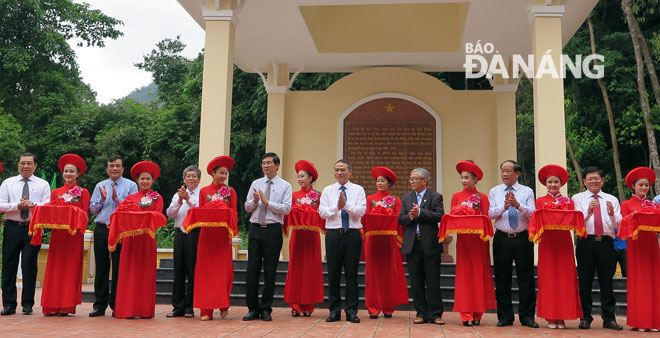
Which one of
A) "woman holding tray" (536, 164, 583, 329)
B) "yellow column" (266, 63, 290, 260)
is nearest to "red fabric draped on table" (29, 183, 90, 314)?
"woman holding tray" (536, 164, 583, 329)

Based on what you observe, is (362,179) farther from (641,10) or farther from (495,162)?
(641,10)

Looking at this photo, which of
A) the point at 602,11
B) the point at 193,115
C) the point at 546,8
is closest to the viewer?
the point at 546,8

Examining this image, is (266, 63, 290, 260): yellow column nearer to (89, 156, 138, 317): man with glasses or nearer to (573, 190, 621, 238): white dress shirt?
(89, 156, 138, 317): man with glasses

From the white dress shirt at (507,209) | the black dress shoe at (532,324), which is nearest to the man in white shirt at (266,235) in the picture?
the white dress shirt at (507,209)

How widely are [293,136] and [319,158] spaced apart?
70 cm

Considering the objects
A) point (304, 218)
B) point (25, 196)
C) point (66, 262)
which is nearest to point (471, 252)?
point (304, 218)

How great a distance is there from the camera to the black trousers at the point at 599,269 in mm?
5594

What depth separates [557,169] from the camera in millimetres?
5781

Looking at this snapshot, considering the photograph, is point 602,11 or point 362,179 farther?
point 602,11

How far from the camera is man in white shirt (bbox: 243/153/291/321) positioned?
19.1 ft

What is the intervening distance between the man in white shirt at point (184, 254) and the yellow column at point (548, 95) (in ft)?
13.8

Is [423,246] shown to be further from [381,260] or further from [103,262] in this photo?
[103,262]

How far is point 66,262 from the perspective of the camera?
6004mm

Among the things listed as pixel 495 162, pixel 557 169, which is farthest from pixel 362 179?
pixel 557 169
